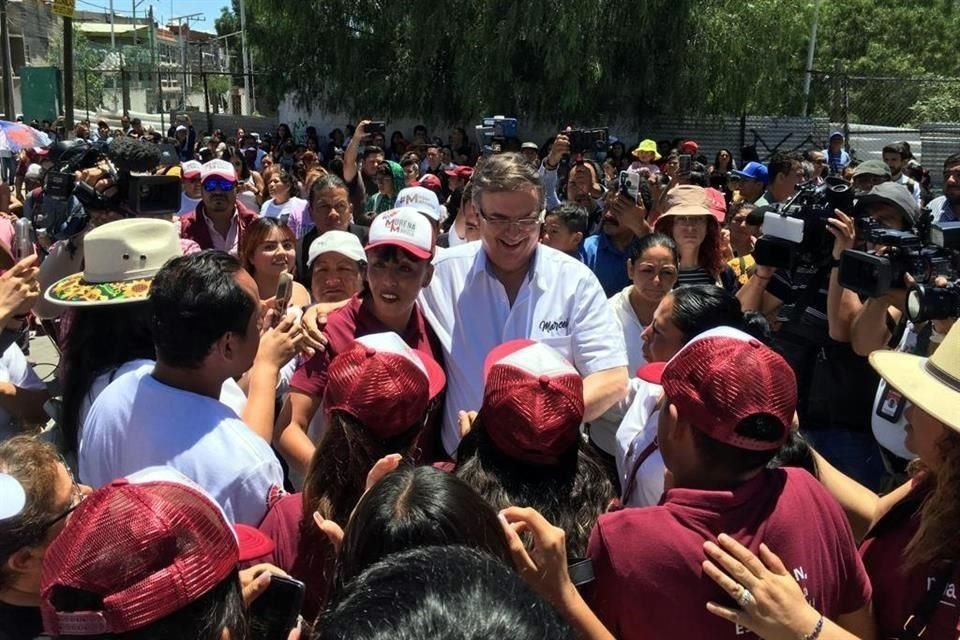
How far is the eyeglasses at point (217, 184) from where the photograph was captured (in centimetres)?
513

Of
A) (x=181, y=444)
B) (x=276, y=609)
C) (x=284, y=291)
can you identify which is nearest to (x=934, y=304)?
(x=276, y=609)

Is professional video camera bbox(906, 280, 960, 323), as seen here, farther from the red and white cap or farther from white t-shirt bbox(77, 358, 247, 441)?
the red and white cap

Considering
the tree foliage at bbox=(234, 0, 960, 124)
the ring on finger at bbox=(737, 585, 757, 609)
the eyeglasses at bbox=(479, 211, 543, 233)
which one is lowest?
the ring on finger at bbox=(737, 585, 757, 609)

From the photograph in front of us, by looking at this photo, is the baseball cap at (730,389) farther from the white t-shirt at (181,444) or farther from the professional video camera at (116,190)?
the professional video camera at (116,190)

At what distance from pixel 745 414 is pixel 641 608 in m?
0.40

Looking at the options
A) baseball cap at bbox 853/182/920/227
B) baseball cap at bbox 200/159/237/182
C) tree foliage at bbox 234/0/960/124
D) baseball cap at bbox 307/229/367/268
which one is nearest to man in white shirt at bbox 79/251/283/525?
baseball cap at bbox 307/229/367/268

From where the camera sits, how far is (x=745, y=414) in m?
1.56

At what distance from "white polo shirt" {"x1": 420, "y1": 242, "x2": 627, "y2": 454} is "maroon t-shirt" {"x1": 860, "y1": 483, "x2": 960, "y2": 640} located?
3.23 ft

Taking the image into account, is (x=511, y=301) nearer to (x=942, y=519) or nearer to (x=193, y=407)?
(x=193, y=407)

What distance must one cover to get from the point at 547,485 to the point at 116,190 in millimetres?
3419

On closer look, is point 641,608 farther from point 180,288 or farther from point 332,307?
point 332,307

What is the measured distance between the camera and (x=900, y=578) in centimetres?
165

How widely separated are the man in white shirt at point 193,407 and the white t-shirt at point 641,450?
90 cm

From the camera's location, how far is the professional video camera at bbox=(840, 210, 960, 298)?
2508mm
